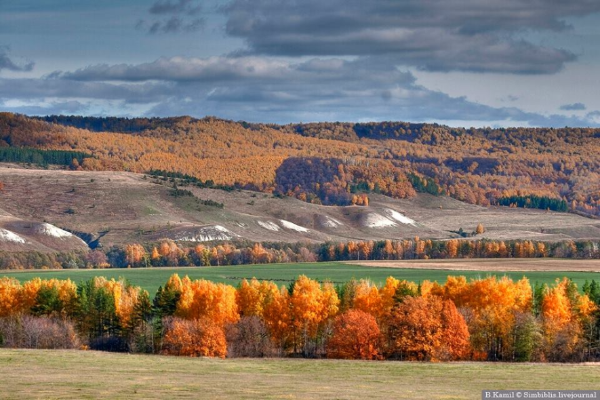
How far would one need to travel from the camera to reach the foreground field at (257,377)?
6297 centimetres

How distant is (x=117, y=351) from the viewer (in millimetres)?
107938

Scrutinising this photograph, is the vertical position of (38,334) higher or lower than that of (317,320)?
lower

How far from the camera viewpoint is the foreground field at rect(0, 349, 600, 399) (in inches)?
2479

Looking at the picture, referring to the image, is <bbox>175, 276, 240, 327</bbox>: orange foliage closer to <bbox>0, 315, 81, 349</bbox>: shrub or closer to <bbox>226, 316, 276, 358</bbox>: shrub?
<bbox>226, 316, 276, 358</bbox>: shrub

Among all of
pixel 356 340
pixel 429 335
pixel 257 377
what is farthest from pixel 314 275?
pixel 257 377

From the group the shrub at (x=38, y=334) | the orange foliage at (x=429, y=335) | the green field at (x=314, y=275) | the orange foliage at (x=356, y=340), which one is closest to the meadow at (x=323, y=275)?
the green field at (x=314, y=275)

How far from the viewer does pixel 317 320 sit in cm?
11300

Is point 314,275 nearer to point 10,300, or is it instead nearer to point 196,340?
point 10,300

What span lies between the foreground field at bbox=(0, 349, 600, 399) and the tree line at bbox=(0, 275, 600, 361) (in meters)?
7.96

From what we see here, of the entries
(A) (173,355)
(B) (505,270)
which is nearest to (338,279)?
(B) (505,270)

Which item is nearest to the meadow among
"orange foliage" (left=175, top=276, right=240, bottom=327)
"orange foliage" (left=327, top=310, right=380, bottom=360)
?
"orange foliage" (left=175, top=276, right=240, bottom=327)

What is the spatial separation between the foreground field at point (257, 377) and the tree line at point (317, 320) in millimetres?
7957

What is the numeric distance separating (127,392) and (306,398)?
34.2 feet

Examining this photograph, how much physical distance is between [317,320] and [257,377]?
3614 cm
